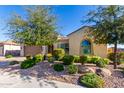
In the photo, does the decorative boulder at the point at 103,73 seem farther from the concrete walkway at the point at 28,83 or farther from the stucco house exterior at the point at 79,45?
the stucco house exterior at the point at 79,45

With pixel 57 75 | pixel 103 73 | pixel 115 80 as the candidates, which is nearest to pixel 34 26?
pixel 57 75

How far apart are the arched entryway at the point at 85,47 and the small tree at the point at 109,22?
4001 millimetres

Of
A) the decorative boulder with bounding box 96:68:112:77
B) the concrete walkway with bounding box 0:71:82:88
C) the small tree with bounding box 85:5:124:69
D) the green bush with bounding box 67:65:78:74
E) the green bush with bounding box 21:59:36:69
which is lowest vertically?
the concrete walkway with bounding box 0:71:82:88

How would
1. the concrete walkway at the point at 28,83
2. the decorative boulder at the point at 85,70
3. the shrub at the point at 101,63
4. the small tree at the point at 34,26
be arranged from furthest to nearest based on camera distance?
the small tree at the point at 34,26, the shrub at the point at 101,63, the decorative boulder at the point at 85,70, the concrete walkway at the point at 28,83

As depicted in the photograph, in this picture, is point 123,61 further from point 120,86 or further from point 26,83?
point 26,83

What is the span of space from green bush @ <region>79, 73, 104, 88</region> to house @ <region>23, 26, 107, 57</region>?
4206mm

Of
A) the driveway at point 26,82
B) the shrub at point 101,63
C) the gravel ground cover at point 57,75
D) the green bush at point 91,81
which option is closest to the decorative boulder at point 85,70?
the gravel ground cover at point 57,75

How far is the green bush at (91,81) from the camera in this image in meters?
8.53

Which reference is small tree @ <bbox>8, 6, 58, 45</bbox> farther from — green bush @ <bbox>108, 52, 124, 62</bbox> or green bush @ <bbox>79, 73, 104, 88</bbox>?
green bush @ <bbox>79, 73, 104, 88</bbox>

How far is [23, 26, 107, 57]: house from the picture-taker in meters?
13.7

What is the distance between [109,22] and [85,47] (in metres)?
5.19

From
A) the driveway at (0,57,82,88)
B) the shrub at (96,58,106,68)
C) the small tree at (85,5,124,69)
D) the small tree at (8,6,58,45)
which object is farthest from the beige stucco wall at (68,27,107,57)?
the driveway at (0,57,82,88)
